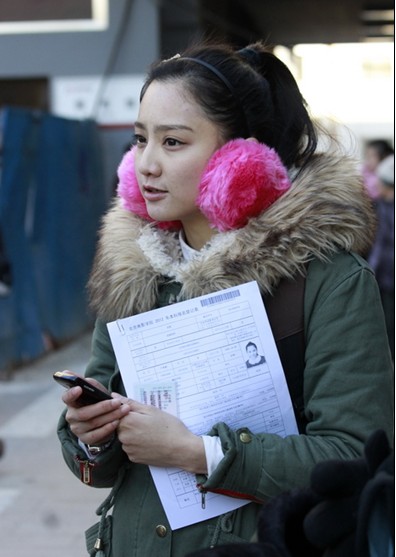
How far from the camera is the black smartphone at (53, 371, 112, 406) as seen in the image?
6.69ft

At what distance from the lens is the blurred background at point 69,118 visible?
9.80 metres

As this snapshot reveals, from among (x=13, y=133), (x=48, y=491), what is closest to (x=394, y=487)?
(x=48, y=491)

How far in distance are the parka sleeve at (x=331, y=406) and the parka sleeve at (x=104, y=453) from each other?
0.88 ft

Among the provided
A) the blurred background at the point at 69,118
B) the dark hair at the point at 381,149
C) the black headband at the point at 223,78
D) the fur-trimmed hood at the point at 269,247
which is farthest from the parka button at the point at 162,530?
the dark hair at the point at 381,149

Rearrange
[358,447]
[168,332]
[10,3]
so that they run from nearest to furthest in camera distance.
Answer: [358,447] < [168,332] < [10,3]

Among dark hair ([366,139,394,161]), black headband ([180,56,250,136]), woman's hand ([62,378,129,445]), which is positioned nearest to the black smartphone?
woman's hand ([62,378,129,445])

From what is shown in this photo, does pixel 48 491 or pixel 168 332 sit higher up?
pixel 168 332

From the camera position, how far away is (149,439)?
2025 mm

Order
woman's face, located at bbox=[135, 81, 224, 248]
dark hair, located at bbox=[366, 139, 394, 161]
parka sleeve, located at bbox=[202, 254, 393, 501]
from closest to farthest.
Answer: parka sleeve, located at bbox=[202, 254, 393, 501] < woman's face, located at bbox=[135, 81, 224, 248] < dark hair, located at bbox=[366, 139, 394, 161]

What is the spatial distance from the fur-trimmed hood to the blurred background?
494 centimetres

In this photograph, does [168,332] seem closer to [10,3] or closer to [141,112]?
[141,112]

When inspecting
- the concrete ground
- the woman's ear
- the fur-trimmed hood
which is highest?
the woman's ear

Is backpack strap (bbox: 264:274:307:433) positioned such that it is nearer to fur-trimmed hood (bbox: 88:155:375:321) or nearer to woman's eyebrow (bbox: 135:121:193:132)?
fur-trimmed hood (bbox: 88:155:375:321)

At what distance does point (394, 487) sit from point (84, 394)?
84cm
